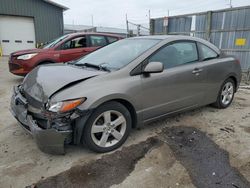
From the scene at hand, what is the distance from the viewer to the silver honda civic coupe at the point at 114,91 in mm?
2350

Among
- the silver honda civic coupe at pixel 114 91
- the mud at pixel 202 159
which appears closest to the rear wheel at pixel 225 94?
the silver honda civic coupe at pixel 114 91

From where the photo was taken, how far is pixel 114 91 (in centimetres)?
256

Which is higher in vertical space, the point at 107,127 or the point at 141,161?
the point at 107,127

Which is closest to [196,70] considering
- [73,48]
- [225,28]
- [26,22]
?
[73,48]

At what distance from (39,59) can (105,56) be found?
346 cm

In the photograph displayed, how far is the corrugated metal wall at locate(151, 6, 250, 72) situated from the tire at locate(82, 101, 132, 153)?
6.91m

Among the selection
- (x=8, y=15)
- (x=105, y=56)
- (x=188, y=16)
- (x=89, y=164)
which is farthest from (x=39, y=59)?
(x=8, y=15)

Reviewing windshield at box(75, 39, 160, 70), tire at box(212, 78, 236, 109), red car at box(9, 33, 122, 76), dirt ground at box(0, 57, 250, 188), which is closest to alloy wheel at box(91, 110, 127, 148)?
dirt ground at box(0, 57, 250, 188)

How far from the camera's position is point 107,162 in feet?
8.21

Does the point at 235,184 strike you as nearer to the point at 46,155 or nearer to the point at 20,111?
the point at 46,155

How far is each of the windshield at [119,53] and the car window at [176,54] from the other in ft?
0.61

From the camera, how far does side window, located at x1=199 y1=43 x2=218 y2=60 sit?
12.3 feet

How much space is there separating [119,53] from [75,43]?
3822 mm

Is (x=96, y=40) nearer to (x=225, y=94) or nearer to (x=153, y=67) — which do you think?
(x=225, y=94)
